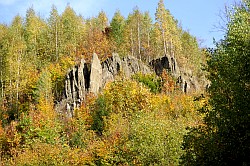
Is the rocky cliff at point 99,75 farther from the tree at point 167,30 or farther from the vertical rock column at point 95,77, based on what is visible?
the tree at point 167,30

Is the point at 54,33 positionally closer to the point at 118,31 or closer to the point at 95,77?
the point at 118,31

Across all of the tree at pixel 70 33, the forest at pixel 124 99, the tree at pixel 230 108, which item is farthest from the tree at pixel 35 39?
the tree at pixel 230 108

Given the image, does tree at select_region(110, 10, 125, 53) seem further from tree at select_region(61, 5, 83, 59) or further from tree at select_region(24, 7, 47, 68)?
tree at select_region(24, 7, 47, 68)

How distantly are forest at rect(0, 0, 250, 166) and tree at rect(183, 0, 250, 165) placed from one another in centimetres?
5

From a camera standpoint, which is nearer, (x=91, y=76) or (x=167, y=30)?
(x=91, y=76)

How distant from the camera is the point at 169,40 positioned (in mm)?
75562

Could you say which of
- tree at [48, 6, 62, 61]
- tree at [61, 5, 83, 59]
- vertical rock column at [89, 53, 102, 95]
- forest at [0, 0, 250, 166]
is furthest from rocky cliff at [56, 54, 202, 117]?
tree at [48, 6, 62, 61]

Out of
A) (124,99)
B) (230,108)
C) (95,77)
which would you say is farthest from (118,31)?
(230,108)

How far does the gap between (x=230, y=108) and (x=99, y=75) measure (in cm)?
4574

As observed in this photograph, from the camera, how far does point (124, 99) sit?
51.9 m

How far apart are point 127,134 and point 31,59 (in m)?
39.8

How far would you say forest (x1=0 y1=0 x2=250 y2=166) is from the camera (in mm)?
19250

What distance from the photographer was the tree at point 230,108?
18344mm

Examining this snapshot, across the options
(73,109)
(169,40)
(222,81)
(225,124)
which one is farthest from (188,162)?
(169,40)
